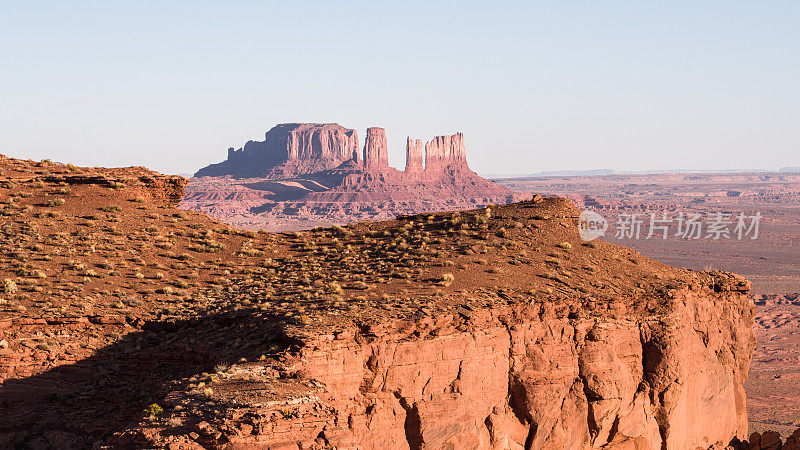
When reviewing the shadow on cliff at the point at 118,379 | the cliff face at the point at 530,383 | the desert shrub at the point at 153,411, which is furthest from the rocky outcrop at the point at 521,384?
the shadow on cliff at the point at 118,379

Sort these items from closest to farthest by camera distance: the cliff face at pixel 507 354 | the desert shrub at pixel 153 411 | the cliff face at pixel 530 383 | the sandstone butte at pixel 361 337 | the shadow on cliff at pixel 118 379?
the desert shrub at pixel 153 411 → the cliff face at pixel 507 354 → the sandstone butte at pixel 361 337 → the cliff face at pixel 530 383 → the shadow on cliff at pixel 118 379

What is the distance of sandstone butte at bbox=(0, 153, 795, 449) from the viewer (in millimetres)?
19656

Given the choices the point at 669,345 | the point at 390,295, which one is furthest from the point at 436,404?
the point at 669,345

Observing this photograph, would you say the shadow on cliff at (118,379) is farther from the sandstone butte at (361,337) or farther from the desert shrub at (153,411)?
the desert shrub at (153,411)

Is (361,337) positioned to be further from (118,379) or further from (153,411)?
(118,379)

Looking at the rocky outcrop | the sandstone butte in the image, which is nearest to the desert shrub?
the sandstone butte

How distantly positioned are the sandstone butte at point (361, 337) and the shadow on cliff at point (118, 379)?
6cm

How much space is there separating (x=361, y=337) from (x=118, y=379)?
311 inches

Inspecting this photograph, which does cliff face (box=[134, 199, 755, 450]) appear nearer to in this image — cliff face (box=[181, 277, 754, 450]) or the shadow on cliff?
cliff face (box=[181, 277, 754, 450])

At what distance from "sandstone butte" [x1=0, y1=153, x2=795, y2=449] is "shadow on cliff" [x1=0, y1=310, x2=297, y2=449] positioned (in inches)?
2.5

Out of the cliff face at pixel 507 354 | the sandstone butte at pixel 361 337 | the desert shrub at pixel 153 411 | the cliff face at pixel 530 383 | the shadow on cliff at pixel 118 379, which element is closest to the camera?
the desert shrub at pixel 153 411

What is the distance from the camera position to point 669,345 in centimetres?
2595

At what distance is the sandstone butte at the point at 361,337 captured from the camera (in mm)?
19656

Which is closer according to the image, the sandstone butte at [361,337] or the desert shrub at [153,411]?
the desert shrub at [153,411]
